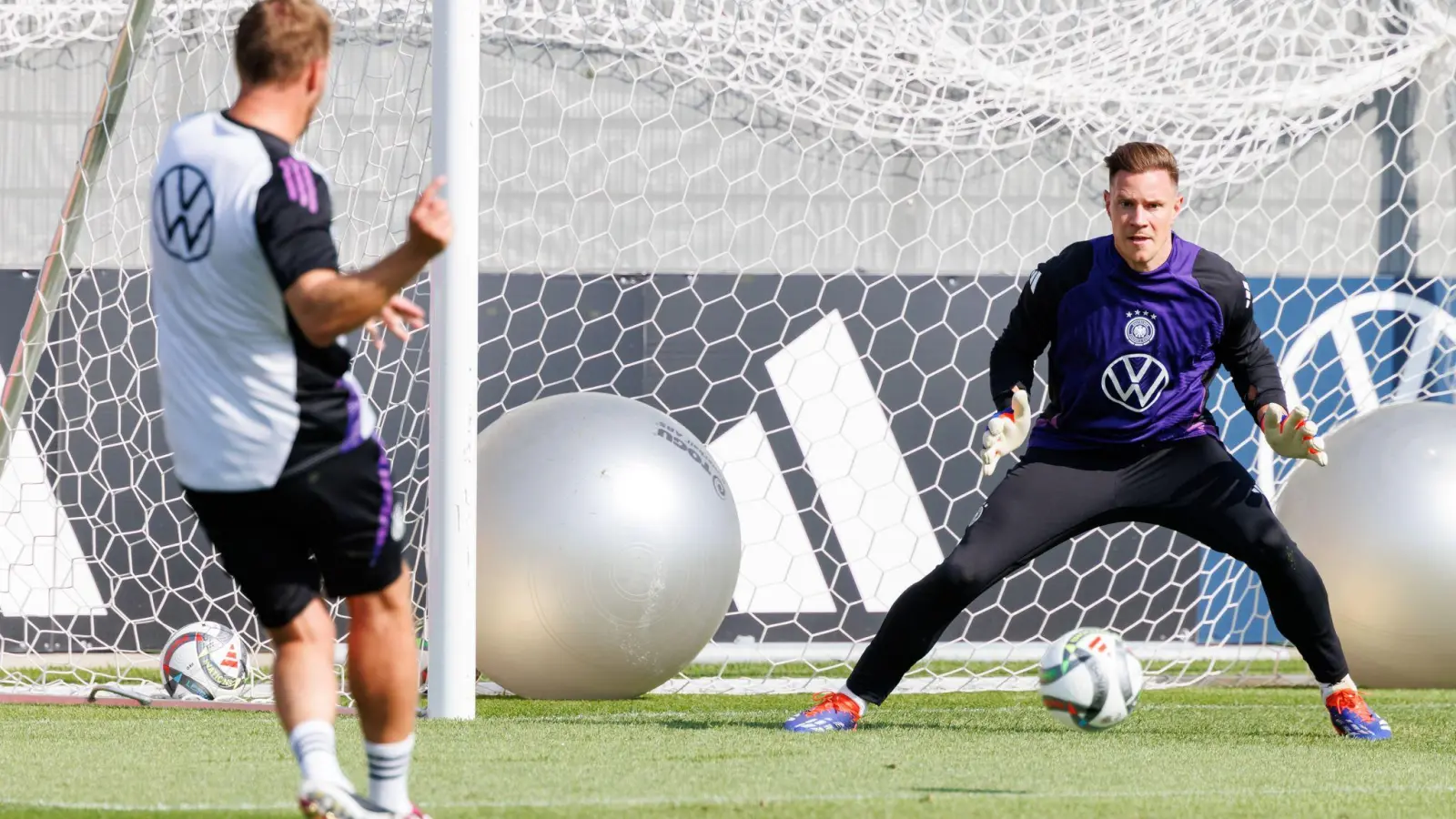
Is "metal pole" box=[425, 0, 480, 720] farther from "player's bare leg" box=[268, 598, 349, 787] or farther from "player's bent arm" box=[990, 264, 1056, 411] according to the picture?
"player's bare leg" box=[268, 598, 349, 787]

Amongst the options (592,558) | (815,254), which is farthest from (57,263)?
(815,254)

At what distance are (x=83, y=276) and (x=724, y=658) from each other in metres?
3.28

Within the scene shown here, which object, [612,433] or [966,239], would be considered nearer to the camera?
[612,433]

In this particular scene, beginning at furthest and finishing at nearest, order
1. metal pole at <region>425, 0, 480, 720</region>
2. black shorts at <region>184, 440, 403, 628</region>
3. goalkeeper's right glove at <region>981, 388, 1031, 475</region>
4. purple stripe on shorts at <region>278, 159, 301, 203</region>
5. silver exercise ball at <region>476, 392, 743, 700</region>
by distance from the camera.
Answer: silver exercise ball at <region>476, 392, 743, 700</region> → metal pole at <region>425, 0, 480, 720</region> → goalkeeper's right glove at <region>981, 388, 1031, 475</region> → black shorts at <region>184, 440, 403, 628</region> → purple stripe on shorts at <region>278, 159, 301, 203</region>

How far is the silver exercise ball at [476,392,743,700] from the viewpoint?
6281mm

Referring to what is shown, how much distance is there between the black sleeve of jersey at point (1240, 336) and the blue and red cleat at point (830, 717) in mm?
1456

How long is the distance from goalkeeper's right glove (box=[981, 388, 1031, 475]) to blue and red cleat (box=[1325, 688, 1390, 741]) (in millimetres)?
1213

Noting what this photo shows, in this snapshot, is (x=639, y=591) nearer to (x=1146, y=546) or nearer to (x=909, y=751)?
(x=909, y=751)

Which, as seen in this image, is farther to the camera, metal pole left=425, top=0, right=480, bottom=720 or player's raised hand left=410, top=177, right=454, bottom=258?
metal pole left=425, top=0, right=480, bottom=720

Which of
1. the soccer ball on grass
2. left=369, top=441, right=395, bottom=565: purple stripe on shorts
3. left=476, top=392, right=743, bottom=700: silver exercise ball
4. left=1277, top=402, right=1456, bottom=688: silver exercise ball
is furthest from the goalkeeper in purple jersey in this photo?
left=369, top=441, right=395, bottom=565: purple stripe on shorts

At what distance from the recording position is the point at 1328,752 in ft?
16.5

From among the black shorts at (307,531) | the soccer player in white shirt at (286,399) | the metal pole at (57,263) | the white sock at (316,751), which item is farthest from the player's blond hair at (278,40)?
the metal pole at (57,263)

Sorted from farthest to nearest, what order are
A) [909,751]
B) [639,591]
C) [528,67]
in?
1. [528,67]
2. [639,591]
3. [909,751]

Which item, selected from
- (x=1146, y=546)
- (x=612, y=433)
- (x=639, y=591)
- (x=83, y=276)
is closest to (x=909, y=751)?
(x=639, y=591)
